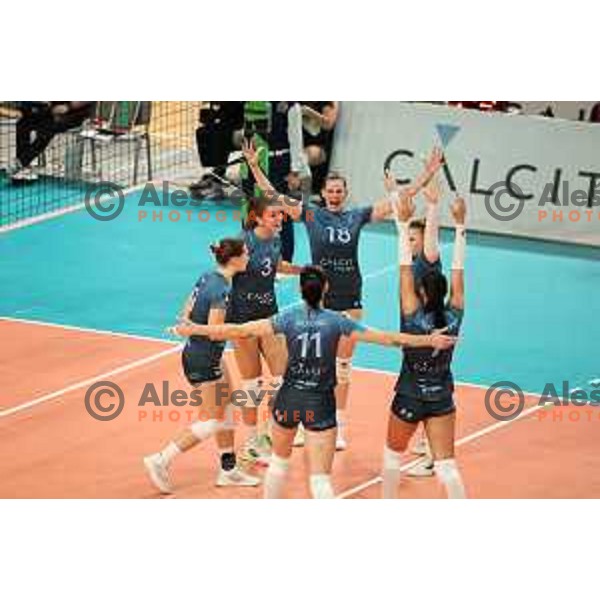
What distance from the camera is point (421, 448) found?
14.6 m

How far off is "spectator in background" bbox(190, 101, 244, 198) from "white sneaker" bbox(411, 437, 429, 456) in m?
9.51

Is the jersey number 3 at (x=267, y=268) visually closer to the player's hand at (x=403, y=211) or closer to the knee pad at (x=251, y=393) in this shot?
the knee pad at (x=251, y=393)

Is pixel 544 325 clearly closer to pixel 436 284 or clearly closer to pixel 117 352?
pixel 117 352

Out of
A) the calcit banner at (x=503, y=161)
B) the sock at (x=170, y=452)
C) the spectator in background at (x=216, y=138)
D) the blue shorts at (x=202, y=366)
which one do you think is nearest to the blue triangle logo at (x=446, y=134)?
the calcit banner at (x=503, y=161)

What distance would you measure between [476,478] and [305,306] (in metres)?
3.02

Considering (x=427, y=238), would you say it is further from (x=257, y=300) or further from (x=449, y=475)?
(x=449, y=475)

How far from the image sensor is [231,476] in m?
13.8

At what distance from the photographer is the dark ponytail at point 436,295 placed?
12062mm

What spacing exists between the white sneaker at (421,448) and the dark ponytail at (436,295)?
2621 millimetres

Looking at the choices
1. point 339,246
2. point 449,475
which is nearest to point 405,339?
point 449,475

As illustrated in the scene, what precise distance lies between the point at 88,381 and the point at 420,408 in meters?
5.00

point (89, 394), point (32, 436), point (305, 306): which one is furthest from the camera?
point (89, 394)

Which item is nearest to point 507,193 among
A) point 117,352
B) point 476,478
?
point 117,352

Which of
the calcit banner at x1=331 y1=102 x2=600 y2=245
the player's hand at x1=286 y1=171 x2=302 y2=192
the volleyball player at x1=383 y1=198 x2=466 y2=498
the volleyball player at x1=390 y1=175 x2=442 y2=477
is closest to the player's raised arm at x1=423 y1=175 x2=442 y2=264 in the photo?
the volleyball player at x1=390 y1=175 x2=442 y2=477
